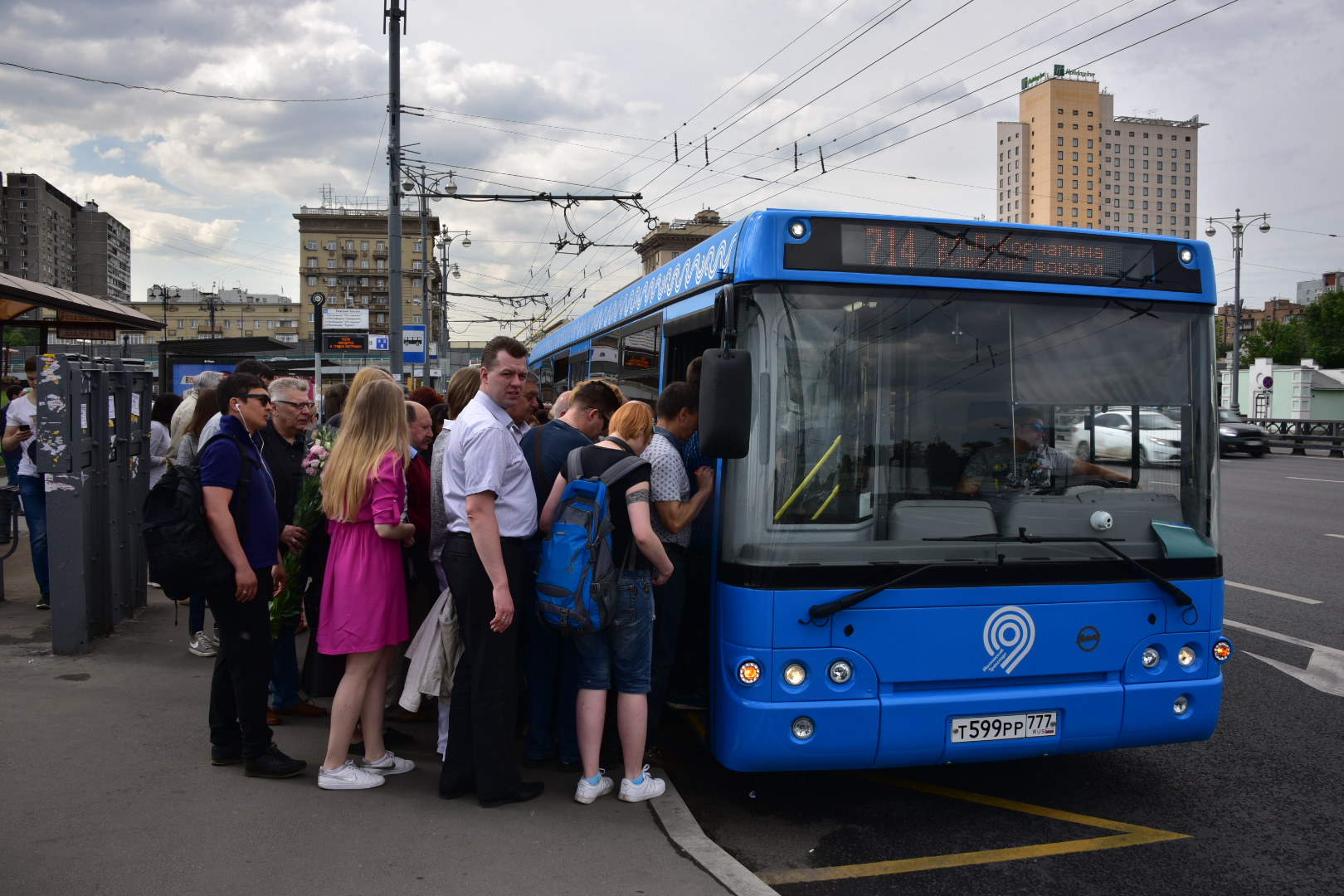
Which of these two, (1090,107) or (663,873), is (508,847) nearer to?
(663,873)

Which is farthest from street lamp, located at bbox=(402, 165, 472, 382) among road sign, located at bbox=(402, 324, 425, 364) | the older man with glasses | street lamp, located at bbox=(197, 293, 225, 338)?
street lamp, located at bbox=(197, 293, 225, 338)

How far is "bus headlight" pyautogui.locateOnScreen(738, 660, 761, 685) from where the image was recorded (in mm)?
3922

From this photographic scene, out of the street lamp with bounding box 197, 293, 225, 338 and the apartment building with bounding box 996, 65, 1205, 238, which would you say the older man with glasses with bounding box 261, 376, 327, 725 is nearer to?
the street lamp with bounding box 197, 293, 225, 338

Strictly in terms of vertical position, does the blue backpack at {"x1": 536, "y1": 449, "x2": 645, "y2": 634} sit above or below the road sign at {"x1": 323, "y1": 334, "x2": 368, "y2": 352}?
below

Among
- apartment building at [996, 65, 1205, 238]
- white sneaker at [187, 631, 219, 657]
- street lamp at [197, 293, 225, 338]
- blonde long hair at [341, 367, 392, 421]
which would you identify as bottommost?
white sneaker at [187, 631, 219, 657]

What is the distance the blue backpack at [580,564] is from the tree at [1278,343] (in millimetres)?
85119

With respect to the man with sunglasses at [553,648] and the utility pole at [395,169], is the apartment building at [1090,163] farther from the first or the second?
the man with sunglasses at [553,648]

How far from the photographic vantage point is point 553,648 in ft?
15.2

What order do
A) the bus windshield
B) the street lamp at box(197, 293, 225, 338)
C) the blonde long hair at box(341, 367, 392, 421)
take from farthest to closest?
the street lamp at box(197, 293, 225, 338)
the blonde long hair at box(341, 367, 392, 421)
the bus windshield

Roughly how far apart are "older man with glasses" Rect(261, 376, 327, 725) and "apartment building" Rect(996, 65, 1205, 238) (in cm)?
13888

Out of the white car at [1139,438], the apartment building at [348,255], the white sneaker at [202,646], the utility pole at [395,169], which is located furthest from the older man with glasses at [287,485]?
the apartment building at [348,255]

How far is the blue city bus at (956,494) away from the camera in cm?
394

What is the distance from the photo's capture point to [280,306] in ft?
460

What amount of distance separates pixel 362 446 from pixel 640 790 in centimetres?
189
